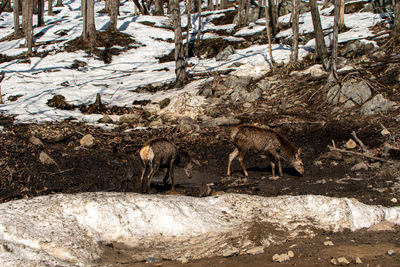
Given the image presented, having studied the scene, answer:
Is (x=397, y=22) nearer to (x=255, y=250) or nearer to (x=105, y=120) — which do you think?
(x=105, y=120)

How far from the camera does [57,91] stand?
20016 millimetres

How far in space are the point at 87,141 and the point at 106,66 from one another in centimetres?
1481

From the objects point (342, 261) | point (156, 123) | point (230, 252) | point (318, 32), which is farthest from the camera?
point (318, 32)

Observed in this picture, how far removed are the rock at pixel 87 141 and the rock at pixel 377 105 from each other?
31.2 feet

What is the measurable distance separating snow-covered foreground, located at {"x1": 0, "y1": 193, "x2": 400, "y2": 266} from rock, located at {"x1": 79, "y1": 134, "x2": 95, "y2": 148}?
19.7 ft

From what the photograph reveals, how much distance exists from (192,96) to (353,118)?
697 centimetres

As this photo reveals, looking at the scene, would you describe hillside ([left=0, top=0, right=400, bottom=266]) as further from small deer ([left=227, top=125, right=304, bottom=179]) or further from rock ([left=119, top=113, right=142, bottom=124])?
small deer ([left=227, top=125, right=304, bottom=179])

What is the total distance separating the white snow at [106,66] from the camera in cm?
1862

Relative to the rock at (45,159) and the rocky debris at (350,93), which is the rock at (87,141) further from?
the rocky debris at (350,93)

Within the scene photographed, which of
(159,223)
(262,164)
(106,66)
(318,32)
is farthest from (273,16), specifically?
(159,223)

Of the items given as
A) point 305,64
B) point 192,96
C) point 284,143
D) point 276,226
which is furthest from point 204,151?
point 305,64

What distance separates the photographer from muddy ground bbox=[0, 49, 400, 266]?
539 cm

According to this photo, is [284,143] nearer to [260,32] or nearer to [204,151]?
[204,151]

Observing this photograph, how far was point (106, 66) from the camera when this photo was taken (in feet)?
86.3
